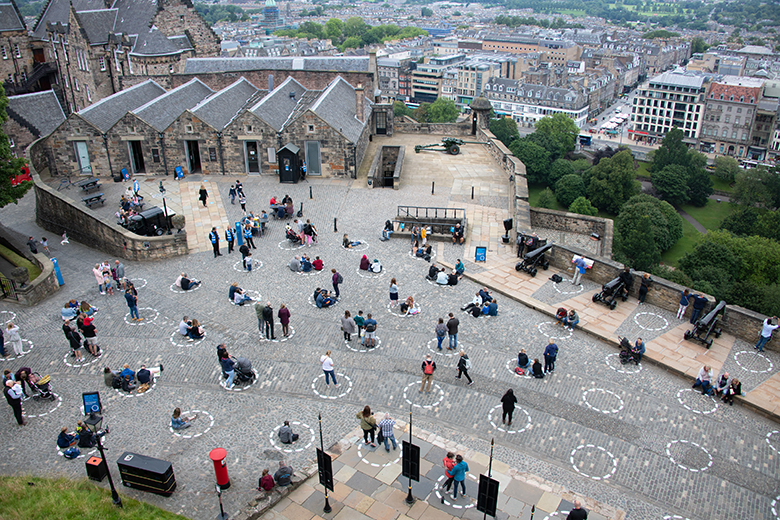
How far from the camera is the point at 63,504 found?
1529 centimetres

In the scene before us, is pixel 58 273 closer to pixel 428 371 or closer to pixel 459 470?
pixel 428 371

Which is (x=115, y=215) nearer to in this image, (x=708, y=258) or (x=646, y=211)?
(x=708, y=258)

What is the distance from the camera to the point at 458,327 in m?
24.5

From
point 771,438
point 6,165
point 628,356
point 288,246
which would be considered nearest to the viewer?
point 771,438

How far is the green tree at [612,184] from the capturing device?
389ft

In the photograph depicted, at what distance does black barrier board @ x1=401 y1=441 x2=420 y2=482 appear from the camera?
15.2m

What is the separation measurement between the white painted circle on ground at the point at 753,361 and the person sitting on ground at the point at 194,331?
20.5m

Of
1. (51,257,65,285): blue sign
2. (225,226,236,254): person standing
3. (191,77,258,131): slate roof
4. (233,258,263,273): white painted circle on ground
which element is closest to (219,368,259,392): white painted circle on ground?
(233,258,263,273): white painted circle on ground

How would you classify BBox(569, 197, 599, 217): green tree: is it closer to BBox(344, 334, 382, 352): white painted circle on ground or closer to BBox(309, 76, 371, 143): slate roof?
BBox(309, 76, 371, 143): slate roof

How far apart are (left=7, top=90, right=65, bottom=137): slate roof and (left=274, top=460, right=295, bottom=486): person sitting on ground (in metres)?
43.3

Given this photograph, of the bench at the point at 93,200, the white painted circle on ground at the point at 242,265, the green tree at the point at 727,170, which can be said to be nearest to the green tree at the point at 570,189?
the green tree at the point at 727,170

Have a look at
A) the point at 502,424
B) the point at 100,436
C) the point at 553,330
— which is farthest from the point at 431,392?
the point at 100,436

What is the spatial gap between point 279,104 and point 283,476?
3418cm

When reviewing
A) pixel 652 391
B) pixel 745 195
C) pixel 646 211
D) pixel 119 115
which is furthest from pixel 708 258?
pixel 119 115
